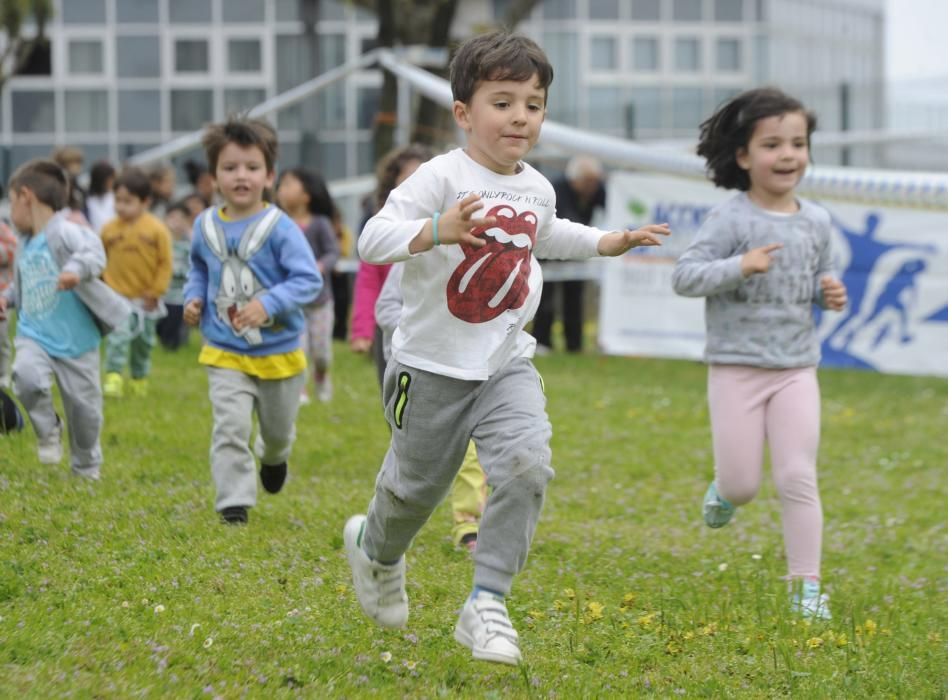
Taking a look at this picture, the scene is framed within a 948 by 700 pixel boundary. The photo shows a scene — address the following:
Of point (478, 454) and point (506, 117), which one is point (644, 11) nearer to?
point (506, 117)

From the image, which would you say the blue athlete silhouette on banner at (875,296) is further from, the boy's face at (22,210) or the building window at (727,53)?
the building window at (727,53)

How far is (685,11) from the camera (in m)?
35.3

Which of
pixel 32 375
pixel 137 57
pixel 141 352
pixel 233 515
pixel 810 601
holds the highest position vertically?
pixel 137 57

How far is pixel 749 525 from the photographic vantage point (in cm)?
791

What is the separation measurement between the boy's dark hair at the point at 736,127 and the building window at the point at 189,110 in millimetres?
29019

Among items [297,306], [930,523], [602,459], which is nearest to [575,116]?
[602,459]

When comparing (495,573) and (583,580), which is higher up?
(495,573)

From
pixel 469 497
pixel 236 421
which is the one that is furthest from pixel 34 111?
pixel 469 497

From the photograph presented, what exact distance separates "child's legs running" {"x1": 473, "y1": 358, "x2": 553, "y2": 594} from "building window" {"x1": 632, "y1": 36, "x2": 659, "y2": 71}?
3134 centimetres

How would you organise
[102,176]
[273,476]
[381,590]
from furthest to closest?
[102,176] → [273,476] → [381,590]

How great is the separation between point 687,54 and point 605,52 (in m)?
2.07

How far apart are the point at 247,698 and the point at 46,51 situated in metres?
34.2

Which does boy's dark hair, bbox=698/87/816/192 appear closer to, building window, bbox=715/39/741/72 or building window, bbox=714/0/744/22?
building window, bbox=715/39/741/72

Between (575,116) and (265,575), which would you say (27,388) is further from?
(575,116)
